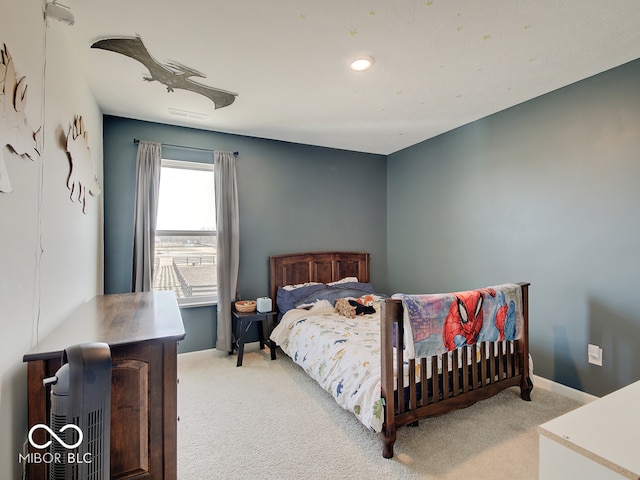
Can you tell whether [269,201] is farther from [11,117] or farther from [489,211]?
[11,117]

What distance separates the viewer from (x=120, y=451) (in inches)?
51.0

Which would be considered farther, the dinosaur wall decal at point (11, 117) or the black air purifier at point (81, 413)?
the dinosaur wall decal at point (11, 117)

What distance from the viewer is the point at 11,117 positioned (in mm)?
1147

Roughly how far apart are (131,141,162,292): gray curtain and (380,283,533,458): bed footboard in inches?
97.4

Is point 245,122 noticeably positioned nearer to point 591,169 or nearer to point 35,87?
point 35,87

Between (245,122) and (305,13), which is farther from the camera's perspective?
(245,122)

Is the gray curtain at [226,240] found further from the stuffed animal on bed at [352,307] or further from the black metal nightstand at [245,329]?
the stuffed animal on bed at [352,307]

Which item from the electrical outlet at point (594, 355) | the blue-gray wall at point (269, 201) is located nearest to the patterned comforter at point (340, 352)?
the blue-gray wall at point (269, 201)

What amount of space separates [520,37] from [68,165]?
2886 mm

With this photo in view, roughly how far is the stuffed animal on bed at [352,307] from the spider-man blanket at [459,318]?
1.38m

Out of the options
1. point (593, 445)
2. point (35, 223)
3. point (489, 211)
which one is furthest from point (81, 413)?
point (489, 211)

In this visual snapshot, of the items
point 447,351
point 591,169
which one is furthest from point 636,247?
point 447,351

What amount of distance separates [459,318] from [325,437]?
1.20 meters

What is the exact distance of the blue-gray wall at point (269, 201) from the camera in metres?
3.17
